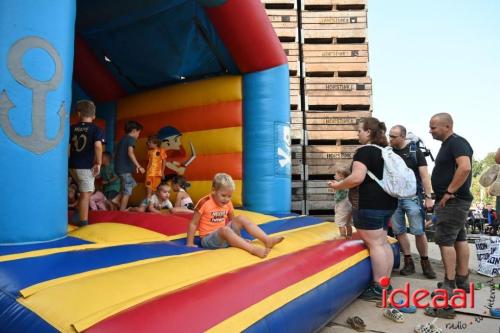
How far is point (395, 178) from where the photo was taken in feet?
7.95

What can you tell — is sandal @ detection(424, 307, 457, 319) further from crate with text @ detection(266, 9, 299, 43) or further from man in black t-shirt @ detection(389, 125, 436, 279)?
crate with text @ detection(266, 9, 299, 43)

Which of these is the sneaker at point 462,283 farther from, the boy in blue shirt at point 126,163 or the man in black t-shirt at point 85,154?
the boy in blue shirt at point 126,163

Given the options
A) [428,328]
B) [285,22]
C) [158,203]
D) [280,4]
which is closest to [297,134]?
[285,22]

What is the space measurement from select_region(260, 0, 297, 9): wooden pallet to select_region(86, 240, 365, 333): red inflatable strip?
4.53 meters

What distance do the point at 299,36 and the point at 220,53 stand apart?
210 cm

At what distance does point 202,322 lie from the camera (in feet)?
4.09

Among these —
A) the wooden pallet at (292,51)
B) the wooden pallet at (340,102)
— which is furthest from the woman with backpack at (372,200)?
the wooden pallet at (292,51)

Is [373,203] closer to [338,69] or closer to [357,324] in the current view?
[357,324]

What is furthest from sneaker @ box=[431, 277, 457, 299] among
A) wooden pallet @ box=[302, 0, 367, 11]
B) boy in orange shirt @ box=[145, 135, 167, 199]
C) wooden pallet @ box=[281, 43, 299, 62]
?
wooden pallet @ box=[302, 0, 367, 11]

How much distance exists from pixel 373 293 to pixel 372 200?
2.17 feet

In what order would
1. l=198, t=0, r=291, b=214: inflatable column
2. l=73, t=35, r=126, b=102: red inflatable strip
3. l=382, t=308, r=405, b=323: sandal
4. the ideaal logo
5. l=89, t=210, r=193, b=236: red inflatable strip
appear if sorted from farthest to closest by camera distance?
1. l=73, t=35, r=126, b=102: red inflatable strip
2. l=198, t=0, r=291, b=214: inflatable column
3. l=89, t=210, r=193, b=236: red inflatable strip
4. the ideaal logo
5. l=382, t=308, r=405, b=323: sandal

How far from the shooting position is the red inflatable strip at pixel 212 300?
114 cm

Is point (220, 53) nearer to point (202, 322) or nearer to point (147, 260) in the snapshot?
point (147, 260)

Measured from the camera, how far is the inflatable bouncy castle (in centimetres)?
130
